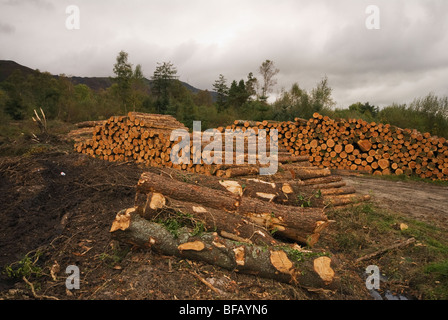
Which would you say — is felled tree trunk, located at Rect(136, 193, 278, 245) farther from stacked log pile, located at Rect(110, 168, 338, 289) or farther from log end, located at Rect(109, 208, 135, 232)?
log end, located at Rect(109, 208, 135, 232)

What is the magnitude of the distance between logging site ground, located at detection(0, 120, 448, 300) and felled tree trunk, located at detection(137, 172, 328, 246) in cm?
52

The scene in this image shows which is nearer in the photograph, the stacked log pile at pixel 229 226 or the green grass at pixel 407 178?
the stacked log pile at pixel 229 226

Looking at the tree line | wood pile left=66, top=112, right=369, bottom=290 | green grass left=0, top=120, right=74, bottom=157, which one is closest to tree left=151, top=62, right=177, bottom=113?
the tree line

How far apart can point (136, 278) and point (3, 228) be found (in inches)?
121

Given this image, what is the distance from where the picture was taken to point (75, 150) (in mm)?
9641

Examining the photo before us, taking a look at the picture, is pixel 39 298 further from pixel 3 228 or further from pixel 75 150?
pixel 75 150

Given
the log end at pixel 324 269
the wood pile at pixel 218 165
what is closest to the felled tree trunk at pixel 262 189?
the wood pile at pixel 218 165

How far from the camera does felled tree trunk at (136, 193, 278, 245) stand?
3580mm

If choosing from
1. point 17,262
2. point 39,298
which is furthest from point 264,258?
point 17,262

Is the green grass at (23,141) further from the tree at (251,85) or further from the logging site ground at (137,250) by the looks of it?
the tree at (251,85)

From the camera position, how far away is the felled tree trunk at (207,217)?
3.58 m

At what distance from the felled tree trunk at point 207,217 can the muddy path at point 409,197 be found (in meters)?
4.13

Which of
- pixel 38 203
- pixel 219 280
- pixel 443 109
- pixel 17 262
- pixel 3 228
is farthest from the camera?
pixel 443 109
